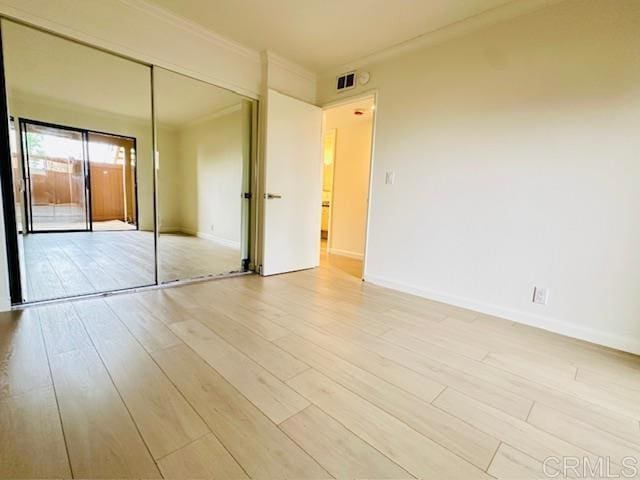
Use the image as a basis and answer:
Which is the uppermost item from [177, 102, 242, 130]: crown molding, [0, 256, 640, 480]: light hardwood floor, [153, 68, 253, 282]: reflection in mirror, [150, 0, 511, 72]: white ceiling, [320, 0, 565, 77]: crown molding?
[150, 0, 511, 72]: white ceiling

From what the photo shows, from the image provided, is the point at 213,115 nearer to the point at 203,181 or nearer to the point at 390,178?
the point at 203,181

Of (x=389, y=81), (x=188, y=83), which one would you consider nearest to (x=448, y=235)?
(x=389, y=81)

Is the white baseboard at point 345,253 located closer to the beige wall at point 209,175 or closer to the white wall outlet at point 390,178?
the white wall outlet at point 390,178

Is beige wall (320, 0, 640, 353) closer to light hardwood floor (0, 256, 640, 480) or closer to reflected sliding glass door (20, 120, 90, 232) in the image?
light hardwood floor (0, 256, 640, 480)

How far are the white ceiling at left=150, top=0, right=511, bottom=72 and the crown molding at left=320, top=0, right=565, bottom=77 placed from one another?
0.04 m

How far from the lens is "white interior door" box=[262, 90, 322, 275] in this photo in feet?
10.8

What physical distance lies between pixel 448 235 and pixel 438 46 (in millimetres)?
1720

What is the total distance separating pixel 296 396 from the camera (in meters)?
1.33

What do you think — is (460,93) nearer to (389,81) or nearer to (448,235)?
(389,81)

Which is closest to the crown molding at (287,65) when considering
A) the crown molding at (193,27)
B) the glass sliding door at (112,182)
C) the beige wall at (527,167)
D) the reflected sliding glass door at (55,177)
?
the crown molding at (193,27)

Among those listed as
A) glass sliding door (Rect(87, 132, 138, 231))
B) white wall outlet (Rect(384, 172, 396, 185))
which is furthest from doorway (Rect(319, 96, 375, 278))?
glass sliding door (Rect(87, 132, 138, 231))

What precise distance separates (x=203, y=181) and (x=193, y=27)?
64.2 inches

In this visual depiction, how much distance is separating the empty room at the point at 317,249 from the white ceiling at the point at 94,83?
0.11 ft

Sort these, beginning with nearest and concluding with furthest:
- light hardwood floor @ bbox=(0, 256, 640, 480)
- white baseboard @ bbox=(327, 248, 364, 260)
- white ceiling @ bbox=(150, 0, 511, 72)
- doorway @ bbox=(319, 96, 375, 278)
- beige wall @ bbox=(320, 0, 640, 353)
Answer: light hardwood floor @ bbox=(0, 256, 640, 480) → beige wall @ bbox=(320, 0, 640, 353) → white ceiling @ bbox=(150, 0, 511, 72) → doorway @ bbox=(319, 96, 375, 278) → white baseboard @ bbox=(327, 248, 364, 260)
